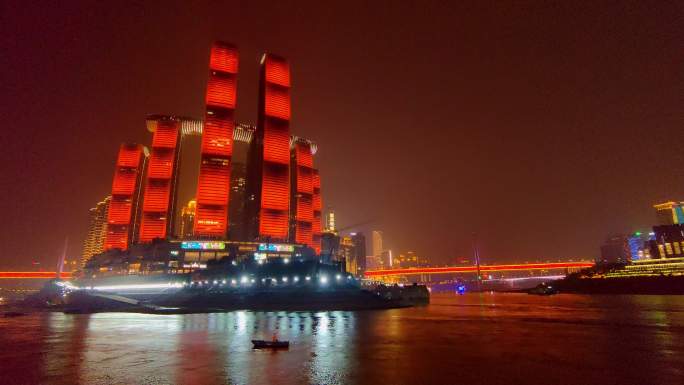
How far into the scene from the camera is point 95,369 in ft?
61.0

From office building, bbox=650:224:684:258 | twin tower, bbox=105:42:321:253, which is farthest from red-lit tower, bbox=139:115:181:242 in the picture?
office building, bbox=650:224:684:258

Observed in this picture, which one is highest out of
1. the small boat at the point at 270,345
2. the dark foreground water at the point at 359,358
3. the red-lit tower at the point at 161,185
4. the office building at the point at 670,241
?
the red-lit tower at the point at 161,185

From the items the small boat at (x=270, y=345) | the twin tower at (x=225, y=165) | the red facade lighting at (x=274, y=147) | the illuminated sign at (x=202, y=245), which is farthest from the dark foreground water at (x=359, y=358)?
the red facade lighting at (x=274, y=147)

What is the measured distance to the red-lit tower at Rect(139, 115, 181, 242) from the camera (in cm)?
17375

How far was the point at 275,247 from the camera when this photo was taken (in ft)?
560

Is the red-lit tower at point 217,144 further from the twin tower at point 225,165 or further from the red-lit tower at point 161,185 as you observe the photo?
the red-lit tower at point 161,185

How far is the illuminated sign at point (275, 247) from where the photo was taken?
166m

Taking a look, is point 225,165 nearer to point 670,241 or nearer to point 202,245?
point 202,245

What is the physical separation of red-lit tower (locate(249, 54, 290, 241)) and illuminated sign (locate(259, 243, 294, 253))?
352 cm

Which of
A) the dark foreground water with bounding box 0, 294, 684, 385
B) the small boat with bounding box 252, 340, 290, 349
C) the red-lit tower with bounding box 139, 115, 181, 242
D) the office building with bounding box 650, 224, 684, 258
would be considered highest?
the red-lit tower with bounding box 139, 115, 181, 242

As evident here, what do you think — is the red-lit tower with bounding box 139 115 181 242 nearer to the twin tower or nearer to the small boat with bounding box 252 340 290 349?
the twin tower

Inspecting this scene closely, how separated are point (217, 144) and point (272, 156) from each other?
26514 millimetres

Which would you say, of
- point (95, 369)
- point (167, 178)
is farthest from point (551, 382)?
point (167, 178)

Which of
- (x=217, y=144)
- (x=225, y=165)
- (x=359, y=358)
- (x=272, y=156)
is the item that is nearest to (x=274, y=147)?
(x=272, y=156)
